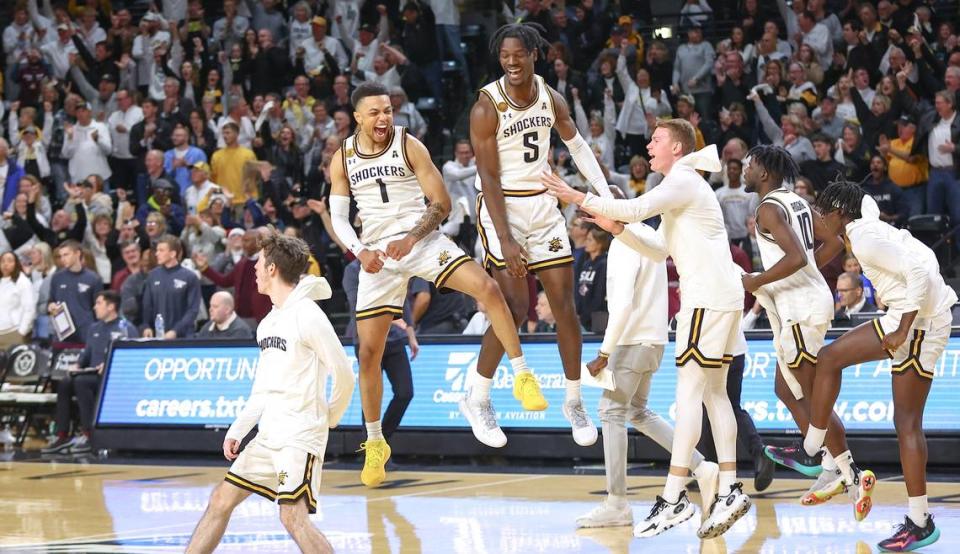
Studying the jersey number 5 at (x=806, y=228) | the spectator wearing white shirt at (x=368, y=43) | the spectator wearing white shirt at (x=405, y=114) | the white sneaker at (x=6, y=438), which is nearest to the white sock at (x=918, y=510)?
the jersey number 5 at (x=806, y=228)

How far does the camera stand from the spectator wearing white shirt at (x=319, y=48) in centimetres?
2012

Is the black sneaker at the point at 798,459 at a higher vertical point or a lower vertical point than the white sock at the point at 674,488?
lower

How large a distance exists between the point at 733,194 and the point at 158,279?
6283 mm

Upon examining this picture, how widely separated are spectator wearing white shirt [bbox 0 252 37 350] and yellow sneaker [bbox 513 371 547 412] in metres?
9.87

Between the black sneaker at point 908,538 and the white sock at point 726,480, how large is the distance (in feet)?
2.97

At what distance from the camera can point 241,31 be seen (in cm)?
2139

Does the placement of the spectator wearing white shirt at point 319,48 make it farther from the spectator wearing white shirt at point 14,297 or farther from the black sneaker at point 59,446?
the black sneaker at point 59,446

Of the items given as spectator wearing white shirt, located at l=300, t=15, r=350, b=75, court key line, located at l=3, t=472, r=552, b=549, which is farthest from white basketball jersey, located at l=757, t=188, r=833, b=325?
spectator wearing white shirt, located at l=300, t=15, r=350, b=75

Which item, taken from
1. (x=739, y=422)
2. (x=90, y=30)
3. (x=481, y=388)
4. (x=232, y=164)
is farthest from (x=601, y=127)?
(x=90, y=30)

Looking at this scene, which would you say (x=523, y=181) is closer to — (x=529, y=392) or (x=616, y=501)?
(x=529, y=392)

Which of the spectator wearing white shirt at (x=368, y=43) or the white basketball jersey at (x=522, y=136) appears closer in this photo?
the white basketball jersey at (x=522, y=136)

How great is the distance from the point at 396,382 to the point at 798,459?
411cm

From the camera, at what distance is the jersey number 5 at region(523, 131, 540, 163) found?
314 inches

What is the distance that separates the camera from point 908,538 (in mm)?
7801
